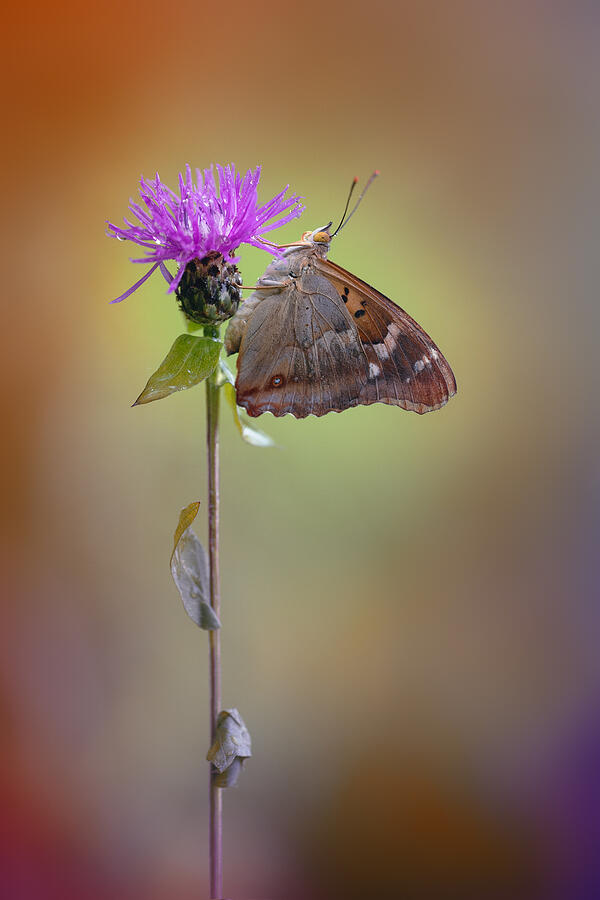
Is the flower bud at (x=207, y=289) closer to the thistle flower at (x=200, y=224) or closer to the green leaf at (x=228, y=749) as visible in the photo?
the thistle flower at (x=200, y=224)

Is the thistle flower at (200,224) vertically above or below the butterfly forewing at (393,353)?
above

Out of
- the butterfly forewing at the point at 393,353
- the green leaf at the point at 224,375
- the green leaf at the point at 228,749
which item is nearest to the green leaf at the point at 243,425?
the green leaf at the point at 224,375

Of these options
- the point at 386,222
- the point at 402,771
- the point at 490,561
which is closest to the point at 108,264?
the point at 386,222

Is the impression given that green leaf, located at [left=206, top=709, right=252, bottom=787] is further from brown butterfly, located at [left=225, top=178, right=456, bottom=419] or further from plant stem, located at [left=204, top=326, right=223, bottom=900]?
brown butterfly, located at [left=225, top=178, right=456, bottom=419]

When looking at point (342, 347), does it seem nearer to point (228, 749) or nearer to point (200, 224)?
point (200, 224)

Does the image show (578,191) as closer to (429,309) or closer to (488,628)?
(429,309)

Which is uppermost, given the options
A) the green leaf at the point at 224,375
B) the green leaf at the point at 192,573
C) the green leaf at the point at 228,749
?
the green leaf at the point at 224,375
